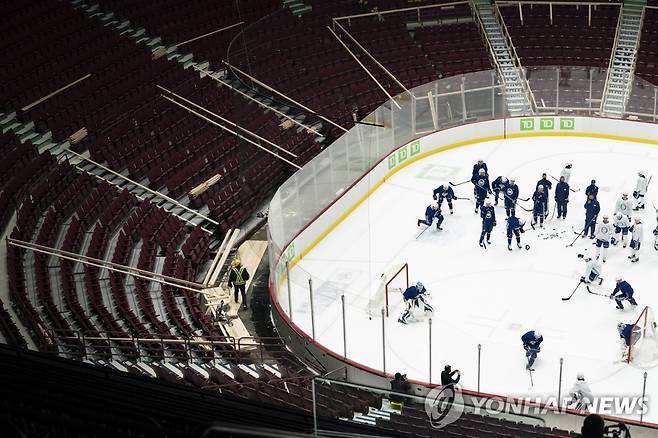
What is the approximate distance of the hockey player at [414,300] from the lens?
14.7 metres

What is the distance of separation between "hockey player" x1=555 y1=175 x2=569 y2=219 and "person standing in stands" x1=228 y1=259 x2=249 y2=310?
6.12m

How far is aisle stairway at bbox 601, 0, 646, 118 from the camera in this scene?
72.4ft

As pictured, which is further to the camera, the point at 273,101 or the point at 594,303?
the point at 273,101

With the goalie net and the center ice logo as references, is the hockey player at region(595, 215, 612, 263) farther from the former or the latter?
the center ice logo

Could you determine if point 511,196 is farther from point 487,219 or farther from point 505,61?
point 505,61

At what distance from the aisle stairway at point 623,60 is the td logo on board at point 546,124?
84 cm

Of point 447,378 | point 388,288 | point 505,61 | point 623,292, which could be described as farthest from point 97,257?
point 505,61

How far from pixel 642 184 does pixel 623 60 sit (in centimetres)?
619

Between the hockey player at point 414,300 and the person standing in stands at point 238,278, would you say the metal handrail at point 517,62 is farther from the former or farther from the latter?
the person standing in stands at point 238,278

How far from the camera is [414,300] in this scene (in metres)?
14.8

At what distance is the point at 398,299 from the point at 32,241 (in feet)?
19.1

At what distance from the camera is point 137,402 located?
827 centimetres

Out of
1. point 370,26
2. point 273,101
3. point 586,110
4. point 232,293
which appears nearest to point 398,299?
point 232,293

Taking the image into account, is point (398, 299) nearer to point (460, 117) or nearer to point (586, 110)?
point (460, 117)
